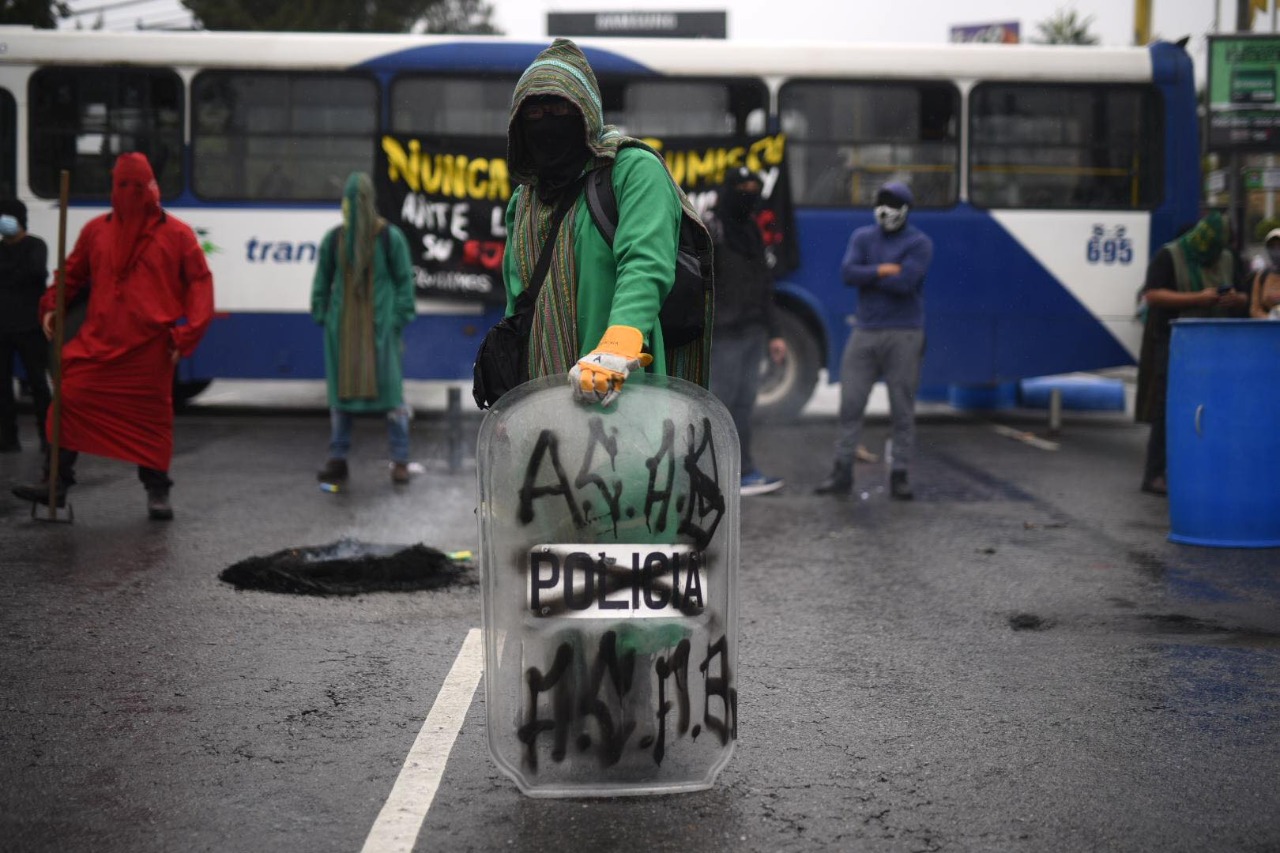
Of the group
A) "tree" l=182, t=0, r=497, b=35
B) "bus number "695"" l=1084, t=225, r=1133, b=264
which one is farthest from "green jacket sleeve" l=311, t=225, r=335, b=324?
"tree" l=182, t=0, r=497, b=35

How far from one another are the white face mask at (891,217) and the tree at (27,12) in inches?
836

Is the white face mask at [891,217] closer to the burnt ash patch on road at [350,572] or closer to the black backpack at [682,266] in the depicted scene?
the burnt ash patch on road at [350,572]

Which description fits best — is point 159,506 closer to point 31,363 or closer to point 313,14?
point 31,363

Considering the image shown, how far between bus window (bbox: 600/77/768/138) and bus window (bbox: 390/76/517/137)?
0.96m

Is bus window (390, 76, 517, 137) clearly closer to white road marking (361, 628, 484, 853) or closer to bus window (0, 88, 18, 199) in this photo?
bus window (0, 88, 18, 199)

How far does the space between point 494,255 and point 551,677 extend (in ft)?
32.5

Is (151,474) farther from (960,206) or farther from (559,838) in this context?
(960,206)

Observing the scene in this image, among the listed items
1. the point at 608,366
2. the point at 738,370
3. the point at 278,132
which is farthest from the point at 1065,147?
the point at 608,366

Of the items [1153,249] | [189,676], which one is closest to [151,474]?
[189,676]

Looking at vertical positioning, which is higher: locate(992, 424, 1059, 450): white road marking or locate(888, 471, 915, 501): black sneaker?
locate(888, 471, 915, 501): black sneaker

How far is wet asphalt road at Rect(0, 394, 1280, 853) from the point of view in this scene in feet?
11.2

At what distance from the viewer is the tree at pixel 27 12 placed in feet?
86.7

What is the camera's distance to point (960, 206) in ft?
43.8

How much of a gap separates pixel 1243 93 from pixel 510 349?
53.8ft
